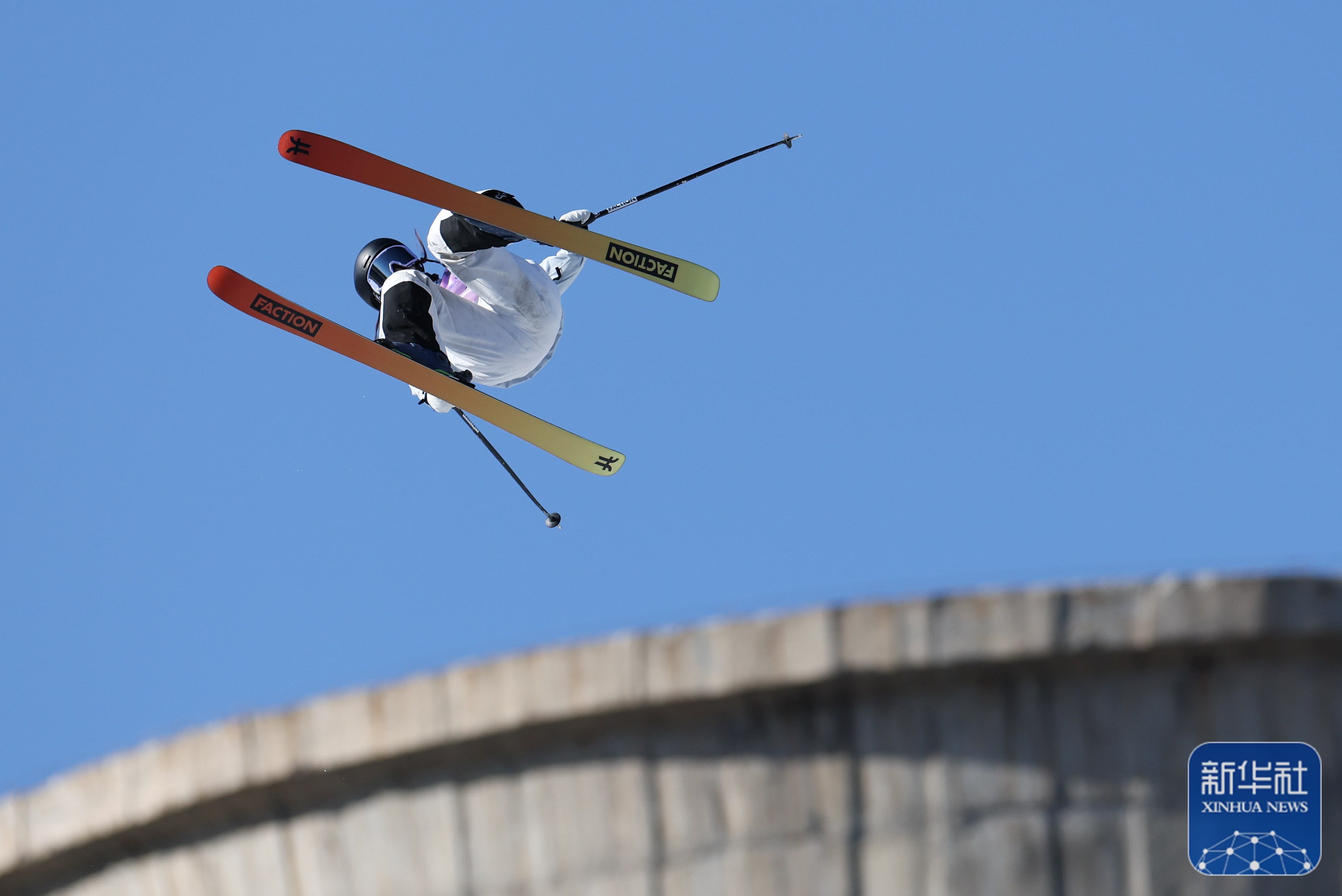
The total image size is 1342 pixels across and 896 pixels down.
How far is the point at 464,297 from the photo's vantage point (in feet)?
40.3

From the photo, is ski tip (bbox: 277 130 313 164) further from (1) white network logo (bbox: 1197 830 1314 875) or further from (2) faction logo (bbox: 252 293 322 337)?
(1) white network logo (bbox: 1197 830 1314 875)

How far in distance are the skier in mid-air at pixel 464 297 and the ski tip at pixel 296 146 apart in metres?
0.84

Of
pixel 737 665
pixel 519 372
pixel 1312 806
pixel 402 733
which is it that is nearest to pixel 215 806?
pixel 402 733

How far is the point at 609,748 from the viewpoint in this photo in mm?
7141

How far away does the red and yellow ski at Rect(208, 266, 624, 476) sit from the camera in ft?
41.1

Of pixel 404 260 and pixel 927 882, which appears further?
pixel 404 260

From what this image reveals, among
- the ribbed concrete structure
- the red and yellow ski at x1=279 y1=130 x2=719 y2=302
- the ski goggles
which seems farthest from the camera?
the ski goggles

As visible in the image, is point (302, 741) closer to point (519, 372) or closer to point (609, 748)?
point (609, 748)

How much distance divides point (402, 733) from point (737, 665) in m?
1.60

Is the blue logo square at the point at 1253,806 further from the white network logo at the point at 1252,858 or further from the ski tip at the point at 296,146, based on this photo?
the ski tip at the point at 296,146

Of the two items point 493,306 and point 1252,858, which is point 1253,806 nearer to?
point 1252,858

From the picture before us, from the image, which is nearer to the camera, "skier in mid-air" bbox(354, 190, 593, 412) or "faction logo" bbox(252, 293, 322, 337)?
"skier in mid-air" bbox(354, 190, 593, 412)

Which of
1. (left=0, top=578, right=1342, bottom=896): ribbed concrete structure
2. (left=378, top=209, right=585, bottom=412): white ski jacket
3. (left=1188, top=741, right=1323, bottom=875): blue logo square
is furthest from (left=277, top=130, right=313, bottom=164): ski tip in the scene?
(left=1188, top=741, right=1323, bottom=875): blue logo square

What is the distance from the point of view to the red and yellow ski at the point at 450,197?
11.9 m
